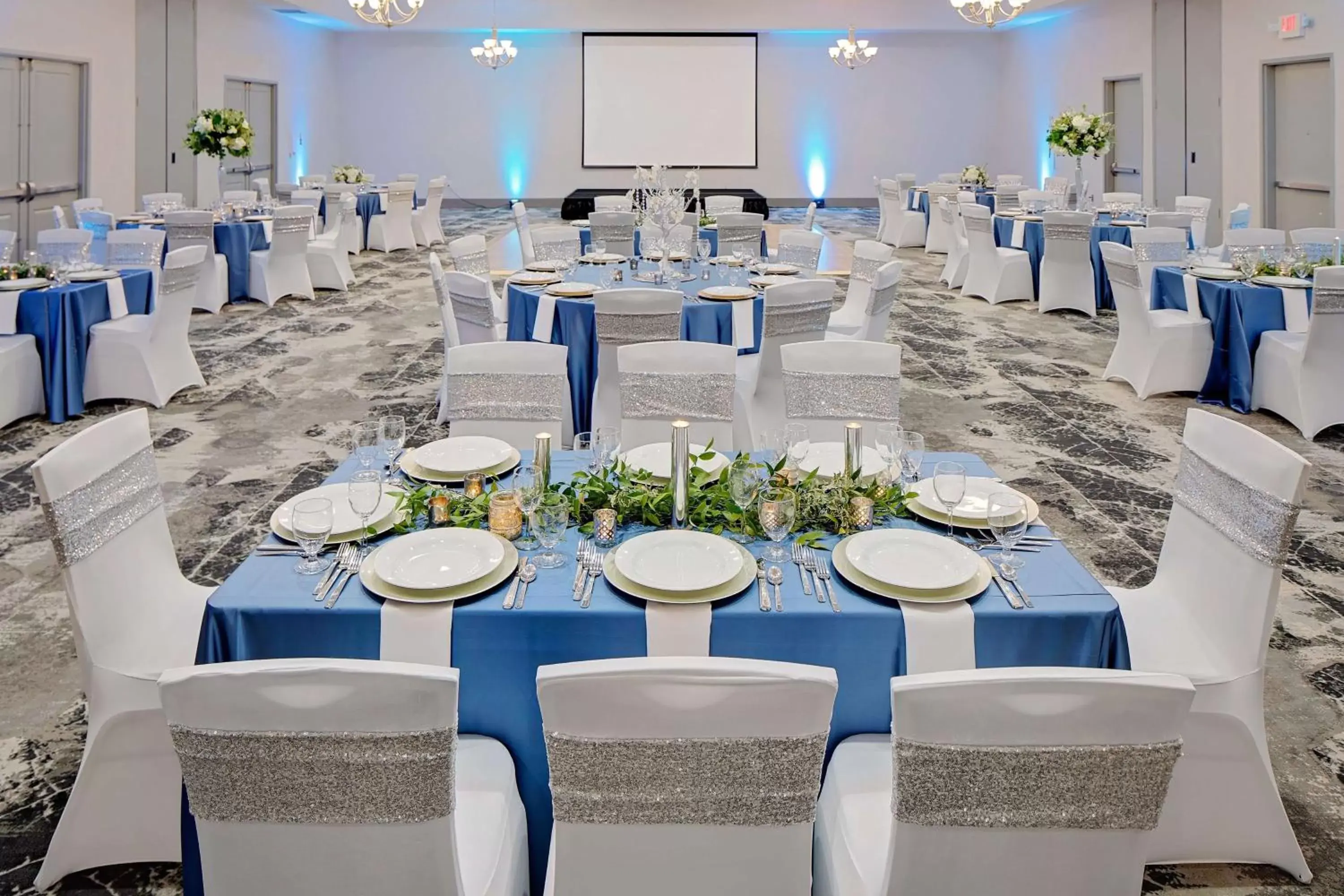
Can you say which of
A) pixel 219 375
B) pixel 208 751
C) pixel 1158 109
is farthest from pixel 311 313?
pixel 1158 109

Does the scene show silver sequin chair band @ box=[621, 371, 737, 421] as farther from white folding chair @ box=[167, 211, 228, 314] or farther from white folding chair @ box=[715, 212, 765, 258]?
white folding chair @ box=[167, 211, 228, 314]

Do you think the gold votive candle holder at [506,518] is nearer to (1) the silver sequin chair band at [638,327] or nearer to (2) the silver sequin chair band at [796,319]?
(1) the silver sequin chair band at [638,327]

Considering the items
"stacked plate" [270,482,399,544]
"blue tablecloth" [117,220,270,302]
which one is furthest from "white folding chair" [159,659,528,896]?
"blue tablecloth" [117,220,270,302]

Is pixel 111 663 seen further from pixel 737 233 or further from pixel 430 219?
pixel 430 219

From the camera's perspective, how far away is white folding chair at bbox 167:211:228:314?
27.8 ft

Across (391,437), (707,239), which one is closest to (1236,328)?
(707,239)

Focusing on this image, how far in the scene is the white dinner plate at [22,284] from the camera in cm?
560

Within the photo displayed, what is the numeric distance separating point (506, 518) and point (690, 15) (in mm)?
17384

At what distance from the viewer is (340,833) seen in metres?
1.46

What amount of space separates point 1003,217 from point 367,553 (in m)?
9.38

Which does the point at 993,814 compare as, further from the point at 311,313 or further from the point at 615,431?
the point at 311,313

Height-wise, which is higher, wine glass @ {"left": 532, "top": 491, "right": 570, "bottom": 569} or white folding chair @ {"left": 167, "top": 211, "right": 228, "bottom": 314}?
white folding chair @ {"left": 167, "top": 211, "right": 228, "bottom": 314}

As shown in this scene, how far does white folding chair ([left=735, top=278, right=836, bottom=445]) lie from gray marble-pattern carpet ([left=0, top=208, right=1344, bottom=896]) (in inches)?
45.3

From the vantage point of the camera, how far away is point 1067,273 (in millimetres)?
9047
